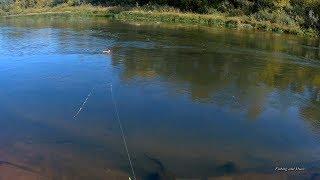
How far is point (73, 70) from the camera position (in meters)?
17.8

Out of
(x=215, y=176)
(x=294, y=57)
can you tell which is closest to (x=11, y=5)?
(x=294, y=57)

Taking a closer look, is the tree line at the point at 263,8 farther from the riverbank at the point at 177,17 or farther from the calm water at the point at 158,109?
the calm water at the point at 158,109

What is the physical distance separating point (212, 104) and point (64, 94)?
480cm

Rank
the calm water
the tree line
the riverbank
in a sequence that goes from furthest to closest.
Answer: the tree line → the riverbank → the calm water

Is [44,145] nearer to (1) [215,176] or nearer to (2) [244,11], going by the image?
(1) [215,176]

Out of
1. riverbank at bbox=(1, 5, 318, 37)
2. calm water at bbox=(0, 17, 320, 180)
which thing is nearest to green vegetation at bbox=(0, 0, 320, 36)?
riverbank at bbox=(1, 5, 318, 37)

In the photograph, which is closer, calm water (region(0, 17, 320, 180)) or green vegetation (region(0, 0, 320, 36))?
calm water (region(0, 17, 320, 180))

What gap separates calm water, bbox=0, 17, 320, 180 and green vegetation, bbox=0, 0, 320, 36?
8305 mm

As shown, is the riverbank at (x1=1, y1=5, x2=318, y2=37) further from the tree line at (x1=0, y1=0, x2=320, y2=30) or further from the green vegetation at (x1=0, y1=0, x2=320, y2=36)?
the tree line at (x1=0, y1=0, x2=320, y2=30)

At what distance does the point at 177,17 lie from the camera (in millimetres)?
36344

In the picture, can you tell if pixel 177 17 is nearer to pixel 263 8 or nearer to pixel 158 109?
pixel 263 8

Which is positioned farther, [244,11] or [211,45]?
[244,11]

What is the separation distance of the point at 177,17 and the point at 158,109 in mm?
24080

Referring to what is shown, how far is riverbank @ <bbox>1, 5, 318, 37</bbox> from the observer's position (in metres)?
31.2
